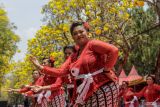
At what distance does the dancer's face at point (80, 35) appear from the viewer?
17.2 feet

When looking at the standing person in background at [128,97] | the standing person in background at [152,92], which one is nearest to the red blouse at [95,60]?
the standing person in background at [152,92]

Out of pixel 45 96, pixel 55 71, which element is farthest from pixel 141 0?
pixel 55 71

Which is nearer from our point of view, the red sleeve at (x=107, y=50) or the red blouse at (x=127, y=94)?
the red sleeve at (x=107, y=50)

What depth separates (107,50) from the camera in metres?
5.12

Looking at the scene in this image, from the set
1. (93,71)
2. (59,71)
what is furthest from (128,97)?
(93,71)

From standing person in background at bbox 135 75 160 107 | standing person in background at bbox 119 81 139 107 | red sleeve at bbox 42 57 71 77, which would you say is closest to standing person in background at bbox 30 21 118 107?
red sleeve at bbox 42 57 71 77

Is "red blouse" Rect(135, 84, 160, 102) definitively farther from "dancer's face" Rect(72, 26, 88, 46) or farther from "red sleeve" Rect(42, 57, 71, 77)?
"dancer's face" Rect(72, 26, 88, 46)

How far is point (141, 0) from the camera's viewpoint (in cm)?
1219

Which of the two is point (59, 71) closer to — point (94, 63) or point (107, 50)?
point (94, 63)

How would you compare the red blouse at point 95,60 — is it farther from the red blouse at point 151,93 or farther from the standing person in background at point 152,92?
the red blouse at point 151,93

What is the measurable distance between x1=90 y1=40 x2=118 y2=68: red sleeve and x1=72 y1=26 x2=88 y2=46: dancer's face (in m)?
0.12

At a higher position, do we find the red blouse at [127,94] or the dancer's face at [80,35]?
the dancer's face at [80,35]

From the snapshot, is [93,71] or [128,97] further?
[128,97]

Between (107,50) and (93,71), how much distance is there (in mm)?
295
